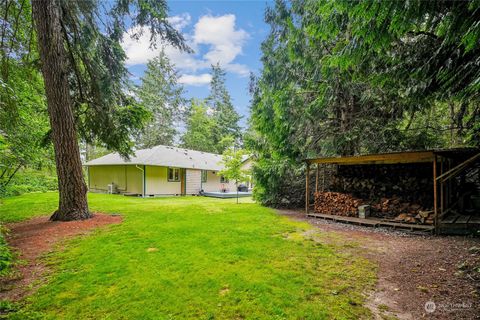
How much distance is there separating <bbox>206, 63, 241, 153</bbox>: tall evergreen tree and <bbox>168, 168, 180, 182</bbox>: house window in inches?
610

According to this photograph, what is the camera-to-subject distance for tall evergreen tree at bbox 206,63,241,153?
1342 inches

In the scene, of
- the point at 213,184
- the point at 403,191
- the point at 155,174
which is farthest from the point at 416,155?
the point at 213,184

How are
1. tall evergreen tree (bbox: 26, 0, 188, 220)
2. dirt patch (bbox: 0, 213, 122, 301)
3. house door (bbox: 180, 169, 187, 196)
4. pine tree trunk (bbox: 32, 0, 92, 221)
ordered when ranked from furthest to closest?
house door (bbox: 180, 169, 187, 196)
tall evergreen tree (bbox: 26, 0, 188, 220)
pine tree trunk (bbox: 32, 0, 92, 221)
dirt patch (bbox: 0, 213, 122, 301)

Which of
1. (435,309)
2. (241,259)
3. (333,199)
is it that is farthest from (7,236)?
(333,199)

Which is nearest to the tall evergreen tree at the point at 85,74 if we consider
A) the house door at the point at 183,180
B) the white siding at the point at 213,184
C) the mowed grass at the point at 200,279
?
the mowed grass at the point at 200,279

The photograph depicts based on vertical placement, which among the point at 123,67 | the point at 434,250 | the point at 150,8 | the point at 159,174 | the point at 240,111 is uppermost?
the point at 240,111

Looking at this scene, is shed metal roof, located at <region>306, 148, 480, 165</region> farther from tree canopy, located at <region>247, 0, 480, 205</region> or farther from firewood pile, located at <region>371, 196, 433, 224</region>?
firewood pile, located at <region>371, 196, 433, 224</region>

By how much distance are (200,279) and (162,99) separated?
29324 mm

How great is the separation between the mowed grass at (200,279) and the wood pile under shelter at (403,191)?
354 cm

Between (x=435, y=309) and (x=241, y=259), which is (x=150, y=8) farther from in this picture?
(x=435, y=309)

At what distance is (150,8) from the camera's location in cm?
752

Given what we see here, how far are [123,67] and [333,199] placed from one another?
30.0 ft

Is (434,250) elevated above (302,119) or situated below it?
below

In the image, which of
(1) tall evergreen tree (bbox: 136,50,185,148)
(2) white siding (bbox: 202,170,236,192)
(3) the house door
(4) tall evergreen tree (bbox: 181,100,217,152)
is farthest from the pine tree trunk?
(4) tall evergreen tree (bbox: 181,100,217,152)
